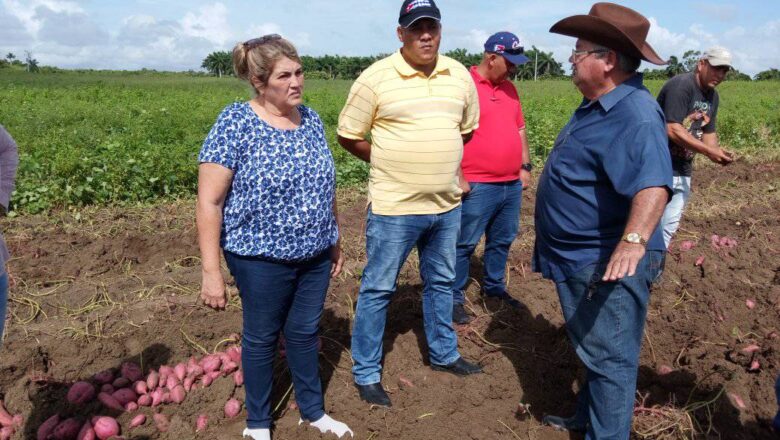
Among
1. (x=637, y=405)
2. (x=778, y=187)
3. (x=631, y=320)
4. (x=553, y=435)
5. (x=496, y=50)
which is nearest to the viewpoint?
(x=631, y=320)

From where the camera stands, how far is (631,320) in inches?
98.6

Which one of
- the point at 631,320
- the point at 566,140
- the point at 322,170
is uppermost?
the point at 566,140

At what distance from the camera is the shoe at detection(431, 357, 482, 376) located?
141 inches

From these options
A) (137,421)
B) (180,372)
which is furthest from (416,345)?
(137,421)

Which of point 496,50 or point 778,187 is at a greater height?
point 496,50

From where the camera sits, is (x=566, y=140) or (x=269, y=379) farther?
(x=269, y=379)

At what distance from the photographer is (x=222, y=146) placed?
2484 millimetres

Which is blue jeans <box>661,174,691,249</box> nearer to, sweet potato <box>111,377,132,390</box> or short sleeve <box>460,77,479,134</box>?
short sleeve <box>460,77,479,134</box>

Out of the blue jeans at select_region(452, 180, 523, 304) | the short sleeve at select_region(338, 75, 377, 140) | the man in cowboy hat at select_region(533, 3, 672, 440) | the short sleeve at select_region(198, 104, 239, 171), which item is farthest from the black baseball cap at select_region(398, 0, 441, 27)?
the blue jeans at select_region(452, 180, 523, 304)

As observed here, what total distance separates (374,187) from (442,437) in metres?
1.30

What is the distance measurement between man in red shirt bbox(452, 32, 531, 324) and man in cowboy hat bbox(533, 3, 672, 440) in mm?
1354

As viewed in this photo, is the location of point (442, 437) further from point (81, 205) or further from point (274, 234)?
point (81, 205)

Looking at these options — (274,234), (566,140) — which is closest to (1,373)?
(274,234)

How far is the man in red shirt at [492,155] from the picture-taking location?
4059 millimetres
